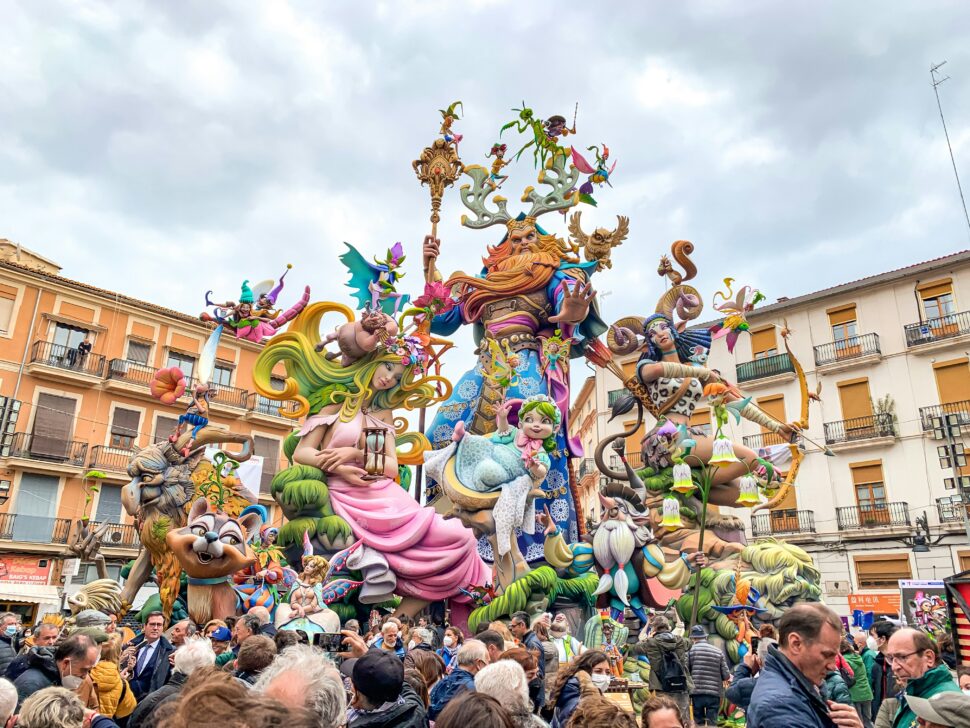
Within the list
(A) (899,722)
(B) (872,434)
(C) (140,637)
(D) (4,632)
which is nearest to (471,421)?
(C) (140,637)

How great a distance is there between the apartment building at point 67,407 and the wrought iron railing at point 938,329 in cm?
2138

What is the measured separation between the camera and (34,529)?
19.4m

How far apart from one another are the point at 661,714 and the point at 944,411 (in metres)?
22.0

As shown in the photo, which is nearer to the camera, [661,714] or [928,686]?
[661,714]

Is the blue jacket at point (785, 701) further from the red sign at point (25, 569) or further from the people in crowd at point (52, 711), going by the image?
the red sign at point (25, 569)

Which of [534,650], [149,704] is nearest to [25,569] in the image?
[534,650]

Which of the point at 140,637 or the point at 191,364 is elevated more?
the point at 191,364

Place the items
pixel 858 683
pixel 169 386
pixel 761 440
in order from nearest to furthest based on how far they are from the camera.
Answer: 1. pixel 858 683
2. pixel 169 386
3. pixel 761 440

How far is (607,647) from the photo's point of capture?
7641 mm

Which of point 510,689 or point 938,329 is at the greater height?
point 938,329

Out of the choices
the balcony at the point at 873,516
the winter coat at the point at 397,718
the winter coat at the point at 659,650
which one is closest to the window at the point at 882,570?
the balcony at the point at 873,516

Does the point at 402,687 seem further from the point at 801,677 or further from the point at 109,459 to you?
the point at 109,459

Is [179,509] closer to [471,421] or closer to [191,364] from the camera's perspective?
[471,421]

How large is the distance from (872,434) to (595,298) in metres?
12.7
